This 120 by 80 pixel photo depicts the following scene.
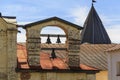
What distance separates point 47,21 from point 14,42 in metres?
1.92

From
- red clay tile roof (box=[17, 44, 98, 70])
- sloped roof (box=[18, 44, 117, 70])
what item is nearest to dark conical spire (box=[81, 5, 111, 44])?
sloped roof (box=[18, 44, 117, 70])

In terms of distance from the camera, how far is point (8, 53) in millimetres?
21453

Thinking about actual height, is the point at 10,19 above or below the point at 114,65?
above

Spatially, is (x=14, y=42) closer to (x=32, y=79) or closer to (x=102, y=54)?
(x=32, y=79)

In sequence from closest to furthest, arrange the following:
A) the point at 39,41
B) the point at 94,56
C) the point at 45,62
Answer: the point at 39,41
the point at 45,62
the point at 94,56

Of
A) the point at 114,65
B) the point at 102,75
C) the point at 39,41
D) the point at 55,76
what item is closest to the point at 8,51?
the point at 39,41

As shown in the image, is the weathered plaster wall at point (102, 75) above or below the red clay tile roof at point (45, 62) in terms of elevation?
below

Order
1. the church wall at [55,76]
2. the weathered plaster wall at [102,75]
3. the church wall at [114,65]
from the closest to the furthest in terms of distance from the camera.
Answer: the church wall at [55,76]
the church wall at [114,65]
the weathered plaster wall at [102,75]

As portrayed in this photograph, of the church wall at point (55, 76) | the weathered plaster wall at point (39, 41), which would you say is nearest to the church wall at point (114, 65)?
the weathered plaster wall at point (39, 41)

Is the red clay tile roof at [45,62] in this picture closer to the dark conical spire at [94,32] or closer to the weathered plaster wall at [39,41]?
the weathered plaster wall at [39,41]

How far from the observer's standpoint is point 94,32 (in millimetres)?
53500

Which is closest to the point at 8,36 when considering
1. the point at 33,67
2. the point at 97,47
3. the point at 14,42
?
the point at 14,42

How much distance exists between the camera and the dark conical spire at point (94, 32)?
52778mm

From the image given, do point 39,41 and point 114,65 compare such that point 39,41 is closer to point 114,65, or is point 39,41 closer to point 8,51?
point 8,51
